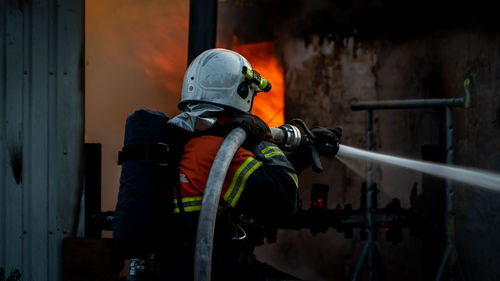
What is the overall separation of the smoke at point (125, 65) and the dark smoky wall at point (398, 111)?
2.07 m

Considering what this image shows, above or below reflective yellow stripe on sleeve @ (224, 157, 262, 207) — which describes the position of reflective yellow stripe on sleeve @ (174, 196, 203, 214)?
below

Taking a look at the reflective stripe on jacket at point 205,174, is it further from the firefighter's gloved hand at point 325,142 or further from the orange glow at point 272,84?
the orange glow at point 272,84

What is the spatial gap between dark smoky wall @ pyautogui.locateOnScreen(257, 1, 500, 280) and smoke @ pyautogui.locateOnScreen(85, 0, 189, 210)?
207 cm

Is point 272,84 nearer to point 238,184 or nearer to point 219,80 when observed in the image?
point 219,80

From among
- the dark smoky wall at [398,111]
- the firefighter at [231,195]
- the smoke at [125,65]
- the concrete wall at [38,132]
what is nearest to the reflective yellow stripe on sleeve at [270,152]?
the firefighter at [231,195]

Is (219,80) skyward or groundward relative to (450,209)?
skyward

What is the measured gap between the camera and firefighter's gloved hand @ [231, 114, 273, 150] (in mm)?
1819

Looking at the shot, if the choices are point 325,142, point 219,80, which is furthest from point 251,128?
point 325,142

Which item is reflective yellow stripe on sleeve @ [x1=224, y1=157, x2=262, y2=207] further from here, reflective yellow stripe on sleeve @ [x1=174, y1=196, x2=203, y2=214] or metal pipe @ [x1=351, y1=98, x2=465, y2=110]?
metal pipe @ [x1=351, y1=98, x2=465, y2=110]

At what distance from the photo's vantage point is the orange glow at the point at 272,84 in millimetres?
6000

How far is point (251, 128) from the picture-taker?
182 centimetres

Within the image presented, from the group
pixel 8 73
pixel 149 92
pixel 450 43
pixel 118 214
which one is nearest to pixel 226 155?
pixel 118 214

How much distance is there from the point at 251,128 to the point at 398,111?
384cm

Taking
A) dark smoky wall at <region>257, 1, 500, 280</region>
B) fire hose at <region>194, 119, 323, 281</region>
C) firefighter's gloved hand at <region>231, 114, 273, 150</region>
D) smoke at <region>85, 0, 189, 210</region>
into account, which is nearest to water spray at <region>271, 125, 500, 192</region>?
→ dark smoky wall at <region>257, 1, 500, 280</region>
